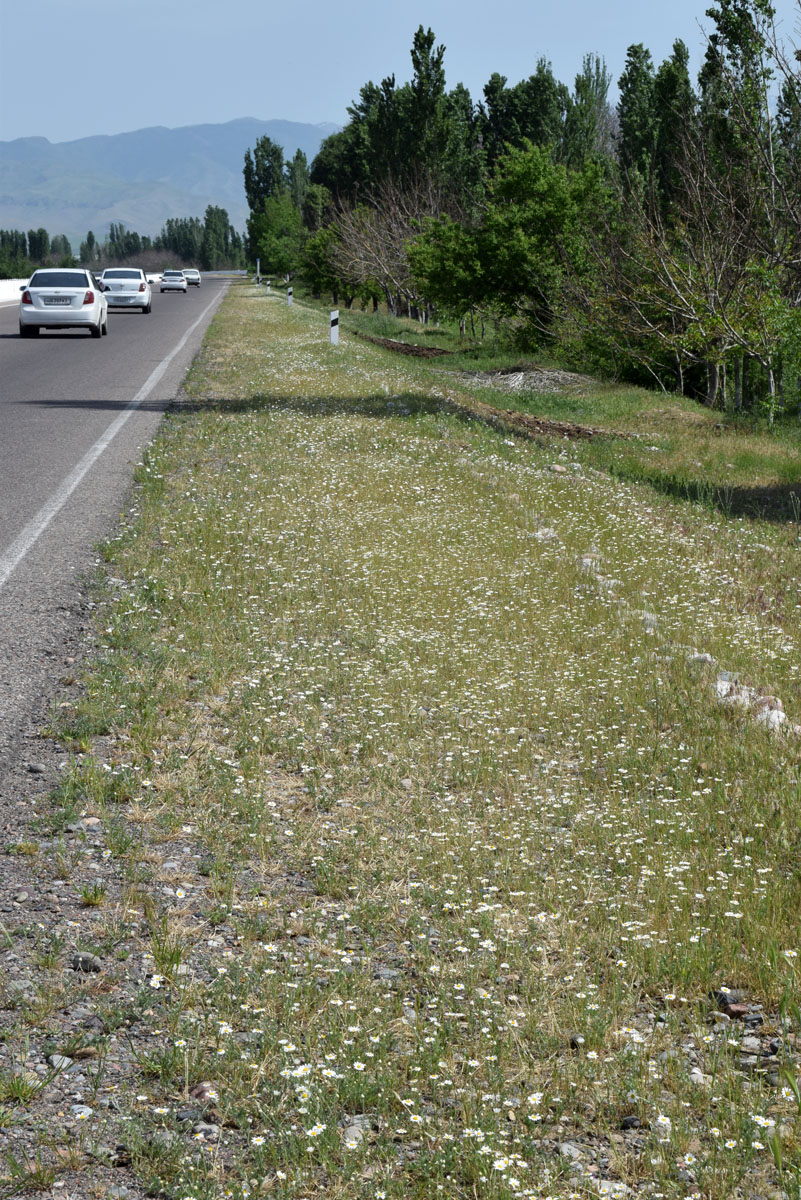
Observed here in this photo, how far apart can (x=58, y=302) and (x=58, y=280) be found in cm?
72

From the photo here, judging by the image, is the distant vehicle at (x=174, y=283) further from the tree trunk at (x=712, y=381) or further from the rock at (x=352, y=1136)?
the rock at (x=352, y=1136)

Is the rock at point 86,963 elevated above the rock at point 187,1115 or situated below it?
above

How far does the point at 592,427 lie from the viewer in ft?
67.5

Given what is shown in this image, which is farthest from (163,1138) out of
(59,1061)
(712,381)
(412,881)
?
(712,381)

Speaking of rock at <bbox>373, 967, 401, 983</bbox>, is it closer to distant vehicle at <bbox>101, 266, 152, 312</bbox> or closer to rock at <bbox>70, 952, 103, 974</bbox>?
rock at <bbox>70, 952, 103, 974</bbox>

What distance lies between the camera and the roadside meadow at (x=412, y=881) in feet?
9.50

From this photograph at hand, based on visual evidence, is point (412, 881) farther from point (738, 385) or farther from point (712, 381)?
point (712, 381)

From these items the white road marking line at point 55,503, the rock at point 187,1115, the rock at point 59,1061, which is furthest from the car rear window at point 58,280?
the rock at point 187,1115

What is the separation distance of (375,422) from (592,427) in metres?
6.50

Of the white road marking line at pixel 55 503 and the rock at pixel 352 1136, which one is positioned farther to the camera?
the white road marking line at pixel 55 503

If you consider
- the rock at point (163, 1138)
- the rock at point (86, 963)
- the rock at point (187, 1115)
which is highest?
the rock at point (86, 963)

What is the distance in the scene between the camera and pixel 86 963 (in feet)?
11.7

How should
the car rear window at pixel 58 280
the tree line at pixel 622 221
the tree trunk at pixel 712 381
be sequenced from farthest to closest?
the car rear window at pixel 58 280
the tree trunk at pixel 712 381
the tree line at pixel 622 221

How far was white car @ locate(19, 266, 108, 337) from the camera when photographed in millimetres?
27047
